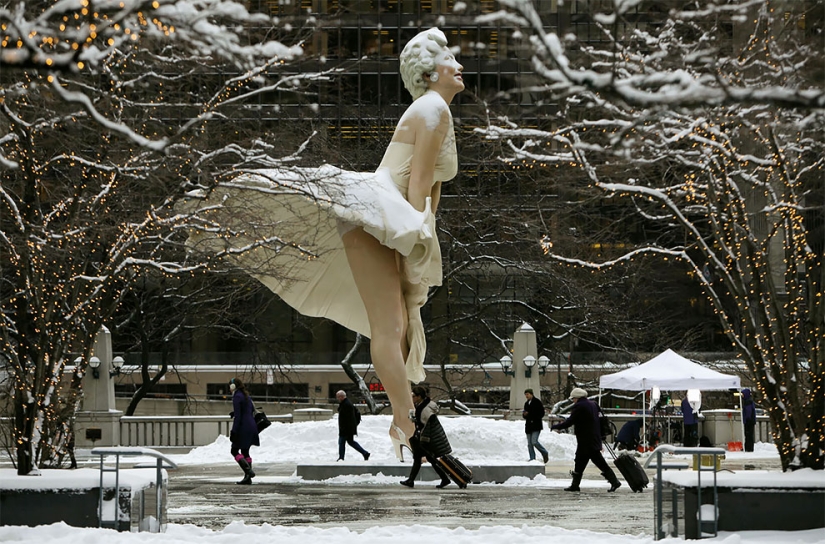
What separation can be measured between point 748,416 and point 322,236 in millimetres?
20018

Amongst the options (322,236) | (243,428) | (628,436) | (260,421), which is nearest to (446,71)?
(322,236)

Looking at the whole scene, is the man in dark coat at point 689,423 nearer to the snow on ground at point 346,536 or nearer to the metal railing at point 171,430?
the metal railing at point 171,430

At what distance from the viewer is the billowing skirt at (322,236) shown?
16.0 meters

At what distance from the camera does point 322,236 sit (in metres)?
17.7

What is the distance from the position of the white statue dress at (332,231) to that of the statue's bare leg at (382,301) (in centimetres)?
22

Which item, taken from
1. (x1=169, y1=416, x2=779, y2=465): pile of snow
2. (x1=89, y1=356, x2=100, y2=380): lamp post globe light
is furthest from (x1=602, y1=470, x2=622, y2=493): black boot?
(x1=89, y1=356, x2=100, y2=380): lamp post globe light

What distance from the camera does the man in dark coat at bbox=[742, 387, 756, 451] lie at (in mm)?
34375

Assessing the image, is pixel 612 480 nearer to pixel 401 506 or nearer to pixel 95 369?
pixel 401 506

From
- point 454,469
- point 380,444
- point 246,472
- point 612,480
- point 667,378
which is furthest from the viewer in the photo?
point 667,378

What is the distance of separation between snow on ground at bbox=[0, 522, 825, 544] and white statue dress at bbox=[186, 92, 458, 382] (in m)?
3.96

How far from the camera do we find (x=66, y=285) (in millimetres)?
13484

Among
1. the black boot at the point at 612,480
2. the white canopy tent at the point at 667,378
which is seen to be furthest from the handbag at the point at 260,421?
the white canopy tent at the point at 667,378

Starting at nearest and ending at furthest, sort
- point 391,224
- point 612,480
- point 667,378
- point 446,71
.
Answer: point 391,224, point 446,71, point 612,480, point 667,378

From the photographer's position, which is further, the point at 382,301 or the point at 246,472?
the point at 246,472
